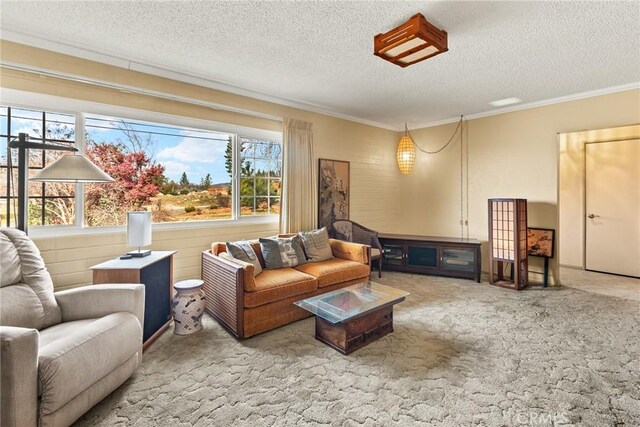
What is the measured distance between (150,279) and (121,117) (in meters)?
1.78

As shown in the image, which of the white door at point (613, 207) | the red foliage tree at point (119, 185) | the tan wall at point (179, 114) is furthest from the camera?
the white door at point (613, 207)

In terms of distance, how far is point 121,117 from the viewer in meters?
3.17

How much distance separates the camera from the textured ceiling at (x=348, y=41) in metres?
2.27

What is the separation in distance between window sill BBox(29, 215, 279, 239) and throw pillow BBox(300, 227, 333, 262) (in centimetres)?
68

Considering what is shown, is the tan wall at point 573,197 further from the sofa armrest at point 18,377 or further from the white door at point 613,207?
the sofa armrest at point 18,377

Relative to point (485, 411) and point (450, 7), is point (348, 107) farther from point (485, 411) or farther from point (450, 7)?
point (485, 411)

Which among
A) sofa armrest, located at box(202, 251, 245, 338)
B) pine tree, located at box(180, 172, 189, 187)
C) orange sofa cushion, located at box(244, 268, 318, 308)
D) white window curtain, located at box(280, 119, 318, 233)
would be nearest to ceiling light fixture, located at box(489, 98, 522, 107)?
white window curtain, located at box(280, 119, 318, 233)

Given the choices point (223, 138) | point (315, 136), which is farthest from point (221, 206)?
point (315, 136)

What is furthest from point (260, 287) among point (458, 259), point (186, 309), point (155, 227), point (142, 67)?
point (458, 259)

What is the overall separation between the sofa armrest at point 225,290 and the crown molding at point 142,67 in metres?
2.03

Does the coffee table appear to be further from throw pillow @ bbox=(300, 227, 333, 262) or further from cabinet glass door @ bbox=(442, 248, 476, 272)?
cabinet glass door @ bbox=(442, 248, 476, 272)

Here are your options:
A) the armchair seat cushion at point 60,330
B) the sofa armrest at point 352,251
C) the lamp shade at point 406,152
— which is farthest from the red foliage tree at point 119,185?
the lamp shade at point 406,152

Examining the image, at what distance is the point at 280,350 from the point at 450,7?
3002 mm

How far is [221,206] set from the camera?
13.0 feet
